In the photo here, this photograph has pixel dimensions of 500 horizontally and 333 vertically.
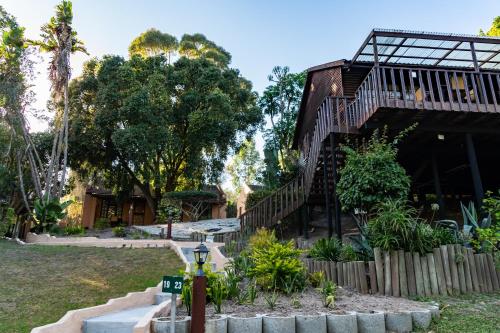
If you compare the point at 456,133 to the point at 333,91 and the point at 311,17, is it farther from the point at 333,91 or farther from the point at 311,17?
the point at 311,17

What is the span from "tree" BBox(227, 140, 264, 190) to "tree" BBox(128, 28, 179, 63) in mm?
13893

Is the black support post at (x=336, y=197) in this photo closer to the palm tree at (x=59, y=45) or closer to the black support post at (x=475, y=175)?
the black support post at (x=475, y=175)

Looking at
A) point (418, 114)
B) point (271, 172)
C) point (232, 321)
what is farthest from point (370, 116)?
point (271, 172)

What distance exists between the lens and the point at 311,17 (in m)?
11.8

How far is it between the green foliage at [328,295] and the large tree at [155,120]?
14.2 metres

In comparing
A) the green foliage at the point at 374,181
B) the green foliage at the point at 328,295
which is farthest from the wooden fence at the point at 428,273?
the green foliage at the point at 374,181

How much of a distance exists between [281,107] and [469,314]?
19.5m

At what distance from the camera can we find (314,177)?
10.2 metres

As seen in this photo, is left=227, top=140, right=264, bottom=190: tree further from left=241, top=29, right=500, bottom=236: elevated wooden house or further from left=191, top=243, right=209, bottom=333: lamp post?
left=191, top=243, right=209, bottom=333: lamp post

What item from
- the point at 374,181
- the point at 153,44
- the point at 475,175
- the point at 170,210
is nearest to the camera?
the point at 374,181

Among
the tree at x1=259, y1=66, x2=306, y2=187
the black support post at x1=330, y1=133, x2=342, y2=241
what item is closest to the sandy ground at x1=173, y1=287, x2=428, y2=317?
the black support post at x1=330, y1=133, x2=342, y2=241

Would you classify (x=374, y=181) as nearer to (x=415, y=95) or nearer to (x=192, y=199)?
(x=415, y=95)

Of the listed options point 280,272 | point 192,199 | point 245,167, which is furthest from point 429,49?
point 245,167

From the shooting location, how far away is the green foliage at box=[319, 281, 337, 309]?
424 cm
